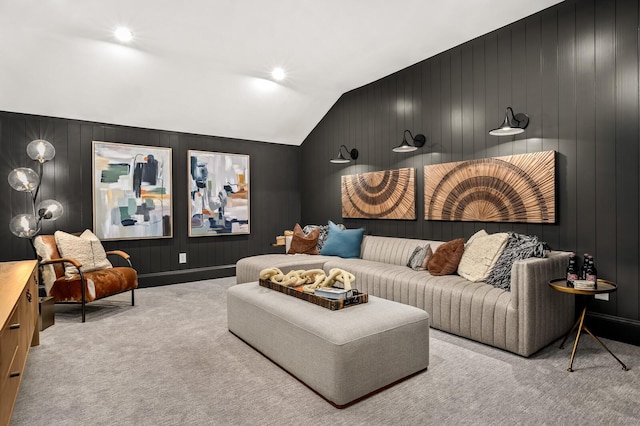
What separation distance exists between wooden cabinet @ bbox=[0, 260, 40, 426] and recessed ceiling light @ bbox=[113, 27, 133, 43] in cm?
233

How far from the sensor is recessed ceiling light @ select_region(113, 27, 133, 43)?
3.57m

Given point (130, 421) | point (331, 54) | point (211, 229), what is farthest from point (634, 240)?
point (211, 229)

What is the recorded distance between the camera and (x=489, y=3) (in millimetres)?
3307

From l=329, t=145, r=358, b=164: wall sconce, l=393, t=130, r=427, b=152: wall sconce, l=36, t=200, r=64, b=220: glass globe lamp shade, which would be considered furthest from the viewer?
l=329, t=145, r=358, b=164: wall sconce

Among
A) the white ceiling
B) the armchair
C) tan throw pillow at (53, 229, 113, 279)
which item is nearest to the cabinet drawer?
the armchair

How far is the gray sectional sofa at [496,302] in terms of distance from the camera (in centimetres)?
271

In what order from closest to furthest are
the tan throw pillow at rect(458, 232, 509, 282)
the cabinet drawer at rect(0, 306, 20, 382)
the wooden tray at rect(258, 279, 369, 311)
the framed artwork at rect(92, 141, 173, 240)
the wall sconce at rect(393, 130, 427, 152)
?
1. the cabinet drawer at rect(0, 306, 20, 382)
2. the wooden tray at rect(258, 279, 369, 311)
3. the tan throw pillow at rect(458, 232, 509, 282)
4. the wall sconce at rect(393, 130, 427, 152)
5. the framed artwork at rect(92, 141, 173, 240)

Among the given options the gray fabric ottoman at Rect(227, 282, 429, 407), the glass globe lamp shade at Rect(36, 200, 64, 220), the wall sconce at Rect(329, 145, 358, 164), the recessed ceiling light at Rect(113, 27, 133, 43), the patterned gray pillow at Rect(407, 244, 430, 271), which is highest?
the recessed ceiling light at Rect(113, 27, 133, 43)

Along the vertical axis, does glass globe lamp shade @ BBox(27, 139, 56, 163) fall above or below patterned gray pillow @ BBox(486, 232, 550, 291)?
above

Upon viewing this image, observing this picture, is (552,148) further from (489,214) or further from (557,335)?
(557,335)

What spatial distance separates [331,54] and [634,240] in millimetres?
3451

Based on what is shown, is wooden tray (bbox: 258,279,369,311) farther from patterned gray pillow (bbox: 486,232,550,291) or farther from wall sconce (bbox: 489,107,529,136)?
wall sconce (bbox: 489,107,529,136)

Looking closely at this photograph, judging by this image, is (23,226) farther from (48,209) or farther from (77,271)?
(77,271)

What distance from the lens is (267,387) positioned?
7.55 ft
